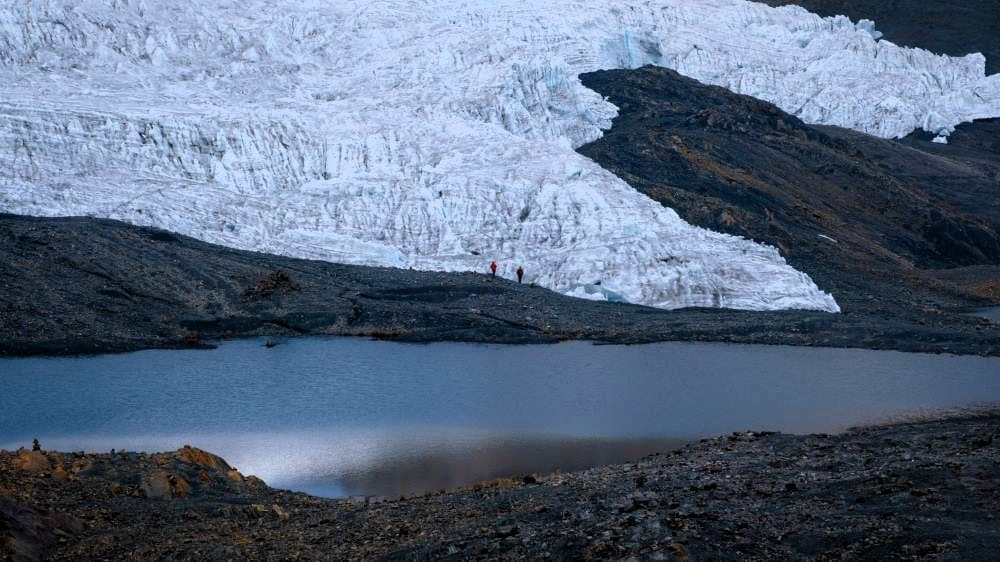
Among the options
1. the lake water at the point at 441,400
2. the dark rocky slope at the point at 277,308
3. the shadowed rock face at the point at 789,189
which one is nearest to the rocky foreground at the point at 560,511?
the lake water at the point at 441,400

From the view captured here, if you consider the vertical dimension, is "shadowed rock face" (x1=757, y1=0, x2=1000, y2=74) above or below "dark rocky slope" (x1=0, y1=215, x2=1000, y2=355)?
above

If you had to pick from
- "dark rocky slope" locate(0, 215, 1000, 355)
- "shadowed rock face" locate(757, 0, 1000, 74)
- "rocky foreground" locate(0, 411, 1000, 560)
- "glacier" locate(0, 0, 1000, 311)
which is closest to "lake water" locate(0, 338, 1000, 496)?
"dark rocky slope" locate(0, 215, 1000, 355)

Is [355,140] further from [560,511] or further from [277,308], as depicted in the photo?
[560,511]

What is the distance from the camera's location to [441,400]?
931 inches

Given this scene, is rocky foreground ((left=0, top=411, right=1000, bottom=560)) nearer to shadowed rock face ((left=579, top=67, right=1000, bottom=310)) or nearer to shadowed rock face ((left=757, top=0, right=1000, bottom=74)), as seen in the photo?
shadowed rock face ((left=579, top=67, right=1000, bottom=310))

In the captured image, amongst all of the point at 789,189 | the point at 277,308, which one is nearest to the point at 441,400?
the point at 277,308

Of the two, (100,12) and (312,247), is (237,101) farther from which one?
(312,247)

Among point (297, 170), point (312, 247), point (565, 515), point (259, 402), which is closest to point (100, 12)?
point (297, 170)

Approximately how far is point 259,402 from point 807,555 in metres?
14.8

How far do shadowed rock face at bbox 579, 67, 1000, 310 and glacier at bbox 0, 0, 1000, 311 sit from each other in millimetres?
2581

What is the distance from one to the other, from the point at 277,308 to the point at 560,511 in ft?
65.0

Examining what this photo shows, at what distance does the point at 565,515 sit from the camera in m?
12.0

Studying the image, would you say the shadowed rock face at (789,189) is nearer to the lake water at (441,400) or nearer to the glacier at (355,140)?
the glacier at (355,140)

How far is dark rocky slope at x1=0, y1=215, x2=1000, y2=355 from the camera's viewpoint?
28406 millimetres
